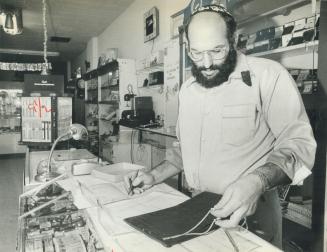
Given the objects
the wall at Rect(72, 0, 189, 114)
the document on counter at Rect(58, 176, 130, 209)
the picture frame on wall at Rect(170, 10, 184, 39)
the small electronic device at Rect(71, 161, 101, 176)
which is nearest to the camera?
the document on counter at Rect(58, 176, 130, 209)

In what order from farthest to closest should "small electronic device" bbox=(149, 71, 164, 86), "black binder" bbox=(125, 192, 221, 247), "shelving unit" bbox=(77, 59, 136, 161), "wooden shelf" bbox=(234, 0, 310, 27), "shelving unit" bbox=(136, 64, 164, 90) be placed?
"shelving unit" bbox=(77, 59, 136, 161), "shelving unit" bbox=(136, 64, 164, 90), "small electronic device" bbox=(149, 71, 164, 86), "wooden shelf" bbox=(234, 0, 310, 27), "black binder" bbox=(125, 192, 221, 247)

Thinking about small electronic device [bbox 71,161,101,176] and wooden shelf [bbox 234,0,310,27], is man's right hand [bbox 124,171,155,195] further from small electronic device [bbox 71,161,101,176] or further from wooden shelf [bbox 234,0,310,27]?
wooden shelf [bbox 234,0,310,27]

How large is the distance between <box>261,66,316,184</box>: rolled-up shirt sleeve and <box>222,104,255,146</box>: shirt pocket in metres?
0.07

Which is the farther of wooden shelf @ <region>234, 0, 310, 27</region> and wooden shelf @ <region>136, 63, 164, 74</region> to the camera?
wooden shelf @ <region>136, 63, 164, 74</region>

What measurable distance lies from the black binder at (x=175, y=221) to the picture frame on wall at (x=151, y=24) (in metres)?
4.23

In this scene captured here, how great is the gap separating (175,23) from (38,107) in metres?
2.23

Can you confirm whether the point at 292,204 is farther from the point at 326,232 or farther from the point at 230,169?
the point at 230,169

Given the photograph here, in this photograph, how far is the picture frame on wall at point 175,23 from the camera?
14.2ft

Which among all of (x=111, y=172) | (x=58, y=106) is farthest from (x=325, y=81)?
(x=58, y=106)

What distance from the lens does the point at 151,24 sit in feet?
17.0

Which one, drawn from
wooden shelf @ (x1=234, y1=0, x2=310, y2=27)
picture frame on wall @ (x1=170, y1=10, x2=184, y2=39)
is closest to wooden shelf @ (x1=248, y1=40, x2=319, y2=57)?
Result: wooden shelf @ (x1=234, y1=0, x2=310, y2=27)

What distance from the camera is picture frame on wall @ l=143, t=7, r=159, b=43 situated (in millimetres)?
5039

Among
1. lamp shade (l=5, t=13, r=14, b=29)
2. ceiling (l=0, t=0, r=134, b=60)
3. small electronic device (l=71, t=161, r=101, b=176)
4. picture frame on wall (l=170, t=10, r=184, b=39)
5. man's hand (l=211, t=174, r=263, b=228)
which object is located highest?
ceiling (l=0, t=0, r=134, b=60)

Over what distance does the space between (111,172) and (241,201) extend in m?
1.27
